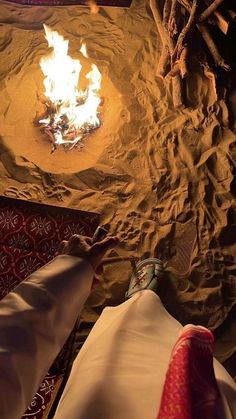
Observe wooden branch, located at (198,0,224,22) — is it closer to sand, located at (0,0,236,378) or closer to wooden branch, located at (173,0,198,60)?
wooden branch, located at (173,0,198,60)

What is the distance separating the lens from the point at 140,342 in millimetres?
1999

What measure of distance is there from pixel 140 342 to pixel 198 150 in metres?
2.43

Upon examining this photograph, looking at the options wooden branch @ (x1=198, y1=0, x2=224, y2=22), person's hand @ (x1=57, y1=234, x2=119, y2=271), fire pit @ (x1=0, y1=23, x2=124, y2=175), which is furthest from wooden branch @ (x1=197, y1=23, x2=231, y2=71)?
person's hand @ (x1=57, y1=234, x2=119, y2=271)

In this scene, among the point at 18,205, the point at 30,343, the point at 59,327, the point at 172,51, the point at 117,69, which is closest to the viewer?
the point at 30,343

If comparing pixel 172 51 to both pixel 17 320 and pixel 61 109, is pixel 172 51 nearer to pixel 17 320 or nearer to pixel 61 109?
pixel 61 109

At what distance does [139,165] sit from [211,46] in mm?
1351

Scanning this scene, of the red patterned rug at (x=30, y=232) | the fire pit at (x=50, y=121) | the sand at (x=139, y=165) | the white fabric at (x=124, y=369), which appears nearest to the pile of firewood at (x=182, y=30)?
the sand at (x=139, y=165)

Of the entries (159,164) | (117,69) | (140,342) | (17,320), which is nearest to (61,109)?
(117,69)

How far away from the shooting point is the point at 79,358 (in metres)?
2.03

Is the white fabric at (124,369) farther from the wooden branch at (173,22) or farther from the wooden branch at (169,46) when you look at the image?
the wooden branch at (173,22)

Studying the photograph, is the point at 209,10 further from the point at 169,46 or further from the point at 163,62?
the point at 163,62

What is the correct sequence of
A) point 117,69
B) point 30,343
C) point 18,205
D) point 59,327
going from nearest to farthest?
point 30,343 < point 59,327 < point 18,205 < point 117,69

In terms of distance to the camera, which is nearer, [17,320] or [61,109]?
[17,320]

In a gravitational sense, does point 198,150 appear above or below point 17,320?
below
